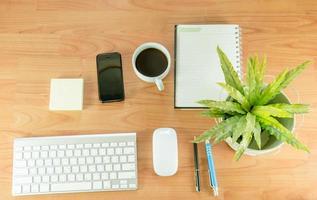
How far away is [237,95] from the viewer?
66 cm

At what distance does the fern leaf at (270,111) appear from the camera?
633 millimetres

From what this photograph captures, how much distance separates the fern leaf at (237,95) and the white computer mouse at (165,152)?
20cm

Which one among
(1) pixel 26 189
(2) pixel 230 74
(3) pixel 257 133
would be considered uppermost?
(2) pixel 230 74

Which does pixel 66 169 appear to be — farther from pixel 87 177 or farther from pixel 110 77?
pixel 110 77

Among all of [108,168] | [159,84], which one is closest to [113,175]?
[108,168]

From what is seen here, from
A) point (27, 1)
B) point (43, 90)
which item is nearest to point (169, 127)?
point (43, 90)

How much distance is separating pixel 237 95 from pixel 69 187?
41cm

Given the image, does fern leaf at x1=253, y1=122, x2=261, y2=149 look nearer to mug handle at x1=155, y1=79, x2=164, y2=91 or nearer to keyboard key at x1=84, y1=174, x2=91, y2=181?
mug handle at x1=155, y1=79, x2=164, y2=91

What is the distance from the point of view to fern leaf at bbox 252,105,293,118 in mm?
633

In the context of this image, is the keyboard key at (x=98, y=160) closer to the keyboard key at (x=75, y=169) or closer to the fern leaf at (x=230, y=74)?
the keyboard key at (x=75, y=169)

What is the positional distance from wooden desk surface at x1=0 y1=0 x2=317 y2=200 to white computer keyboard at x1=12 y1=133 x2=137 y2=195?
2cm

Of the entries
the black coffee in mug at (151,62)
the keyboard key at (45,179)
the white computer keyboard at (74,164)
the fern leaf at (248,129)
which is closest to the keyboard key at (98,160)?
the white computer keyboard at (74,164)

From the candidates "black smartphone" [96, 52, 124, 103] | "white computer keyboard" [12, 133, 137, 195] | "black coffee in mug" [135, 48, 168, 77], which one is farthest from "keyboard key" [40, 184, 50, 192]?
"black coffee in mug" [135, 48, 168, 77]

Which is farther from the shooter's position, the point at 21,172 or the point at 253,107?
the point at 21,172
